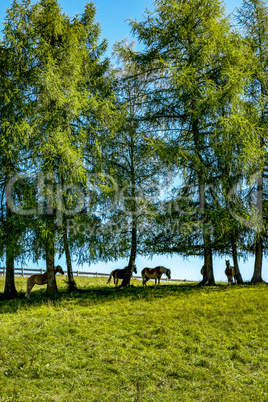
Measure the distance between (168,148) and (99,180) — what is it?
3.19m

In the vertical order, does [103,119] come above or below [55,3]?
below

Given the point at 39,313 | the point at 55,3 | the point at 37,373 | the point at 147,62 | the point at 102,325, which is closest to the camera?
the point at 37,373

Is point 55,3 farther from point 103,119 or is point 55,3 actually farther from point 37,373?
point 37,373

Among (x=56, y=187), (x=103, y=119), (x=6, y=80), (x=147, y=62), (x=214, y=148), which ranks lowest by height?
(x=56, y=187)

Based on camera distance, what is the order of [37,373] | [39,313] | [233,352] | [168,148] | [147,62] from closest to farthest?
[37,373], [233,352], [39,313], [168,148], [147,62]

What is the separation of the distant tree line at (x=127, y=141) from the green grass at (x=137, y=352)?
141 inches

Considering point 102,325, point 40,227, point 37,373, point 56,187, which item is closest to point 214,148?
point 56,187

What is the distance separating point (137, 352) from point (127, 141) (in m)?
12.0

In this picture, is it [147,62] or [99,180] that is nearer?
[99,180]

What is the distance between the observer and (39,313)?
12.4 metres

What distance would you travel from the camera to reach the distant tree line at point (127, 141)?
1508cm

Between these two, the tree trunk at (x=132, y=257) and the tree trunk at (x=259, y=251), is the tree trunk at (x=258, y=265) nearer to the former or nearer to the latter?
the tree trunk at (x=259, y=251)

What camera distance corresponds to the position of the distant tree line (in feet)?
49.5

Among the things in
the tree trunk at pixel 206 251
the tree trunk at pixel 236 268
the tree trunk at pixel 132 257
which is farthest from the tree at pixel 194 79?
the tree trunk at pixel 132 257
